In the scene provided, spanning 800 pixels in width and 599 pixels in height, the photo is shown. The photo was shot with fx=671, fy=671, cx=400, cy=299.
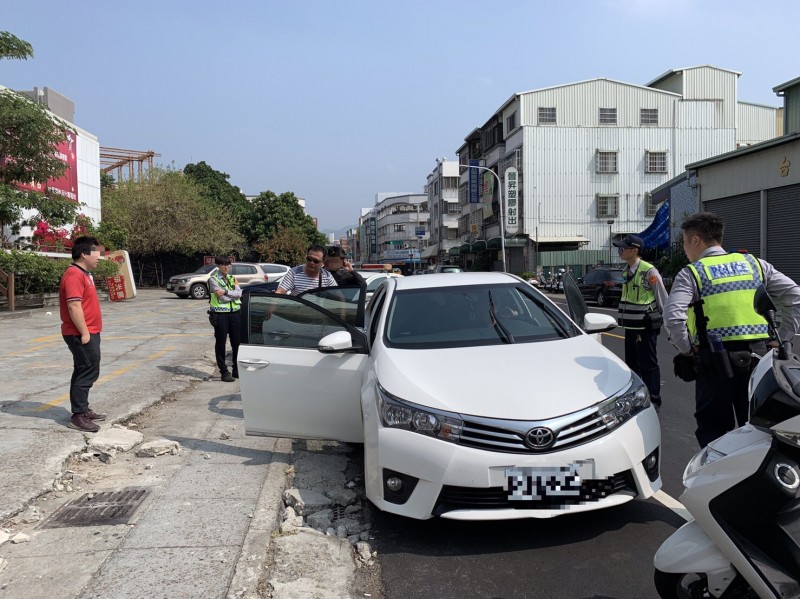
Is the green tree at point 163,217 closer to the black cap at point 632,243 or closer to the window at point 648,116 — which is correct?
the window at point 648,116

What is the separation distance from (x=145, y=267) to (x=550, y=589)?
43151 millimetres

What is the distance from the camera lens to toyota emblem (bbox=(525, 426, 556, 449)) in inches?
137

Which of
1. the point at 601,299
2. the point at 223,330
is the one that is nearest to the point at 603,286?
the point at 601,299

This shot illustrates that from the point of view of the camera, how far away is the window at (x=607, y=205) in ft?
145

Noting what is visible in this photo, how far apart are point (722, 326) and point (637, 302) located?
3.03m

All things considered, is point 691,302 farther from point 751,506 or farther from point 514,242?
point 514,242

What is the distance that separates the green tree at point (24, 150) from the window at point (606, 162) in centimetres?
3466

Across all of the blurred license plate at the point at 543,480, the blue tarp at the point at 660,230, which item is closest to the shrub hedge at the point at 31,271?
the blurred license plate at the point at 543,480

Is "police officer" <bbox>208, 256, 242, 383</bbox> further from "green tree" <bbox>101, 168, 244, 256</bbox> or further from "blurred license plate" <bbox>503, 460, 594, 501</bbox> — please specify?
"green tree" <bbox>101, 168, 244, 256</bbox>

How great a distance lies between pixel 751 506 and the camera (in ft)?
7.76

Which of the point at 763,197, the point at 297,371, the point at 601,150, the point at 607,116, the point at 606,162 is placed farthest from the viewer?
the point at 607,116

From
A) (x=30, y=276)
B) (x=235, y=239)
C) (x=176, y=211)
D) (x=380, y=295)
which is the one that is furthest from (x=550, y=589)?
(x=235, y=239)

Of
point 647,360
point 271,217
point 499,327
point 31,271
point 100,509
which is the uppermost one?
point 271,217

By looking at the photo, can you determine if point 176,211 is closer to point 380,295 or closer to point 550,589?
point 380,295
